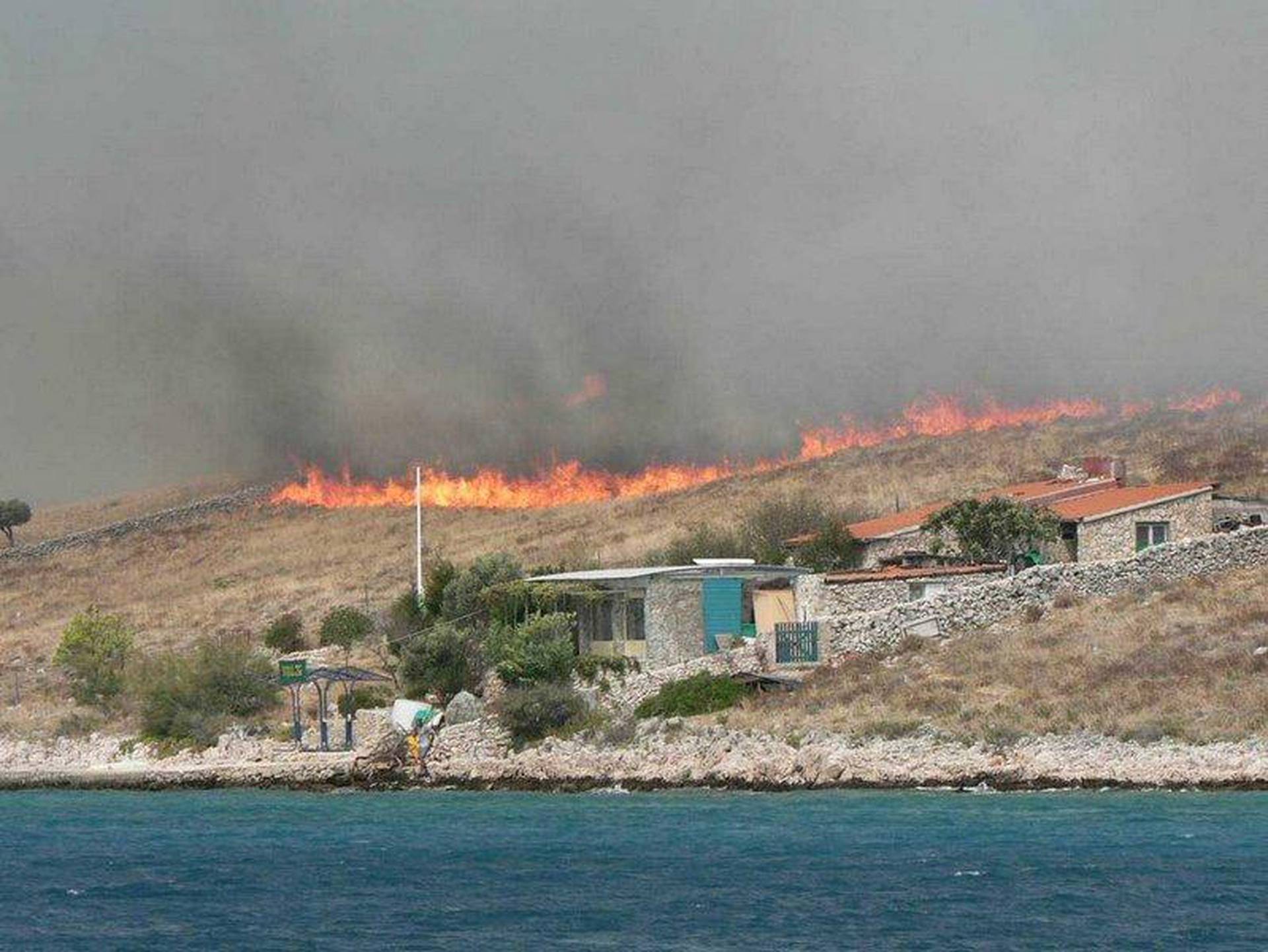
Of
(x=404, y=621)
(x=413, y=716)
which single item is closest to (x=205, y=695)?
(x=413, y=716)

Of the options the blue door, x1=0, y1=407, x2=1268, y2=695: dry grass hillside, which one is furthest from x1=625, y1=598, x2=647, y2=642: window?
x1=0, y1=407, x2=1268, y2=695: dry grass hillside

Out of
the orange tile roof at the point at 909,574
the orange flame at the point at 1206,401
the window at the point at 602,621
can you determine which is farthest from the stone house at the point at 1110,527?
the orange flame at the point at 1206,401

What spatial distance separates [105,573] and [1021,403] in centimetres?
6091

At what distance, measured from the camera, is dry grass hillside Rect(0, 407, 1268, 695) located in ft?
357

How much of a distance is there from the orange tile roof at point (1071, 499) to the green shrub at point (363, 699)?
62.7 feet

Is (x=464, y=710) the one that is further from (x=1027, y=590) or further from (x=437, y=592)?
(x=1027, y=590)

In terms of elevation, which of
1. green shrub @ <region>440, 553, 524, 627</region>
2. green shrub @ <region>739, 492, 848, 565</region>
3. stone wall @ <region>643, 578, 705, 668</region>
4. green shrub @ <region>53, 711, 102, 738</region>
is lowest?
green shrub @ <region>53, 711, 102, 738</region>

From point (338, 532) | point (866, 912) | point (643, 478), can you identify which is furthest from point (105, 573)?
point (866, 912)

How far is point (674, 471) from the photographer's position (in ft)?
452

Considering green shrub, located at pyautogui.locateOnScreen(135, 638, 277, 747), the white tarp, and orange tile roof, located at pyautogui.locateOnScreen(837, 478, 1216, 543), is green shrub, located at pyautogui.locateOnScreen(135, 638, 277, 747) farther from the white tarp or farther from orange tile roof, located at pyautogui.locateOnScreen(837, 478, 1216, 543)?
orange tile roof, located at pyautogui.locateOnScreen(837, 478, 1216, 543)

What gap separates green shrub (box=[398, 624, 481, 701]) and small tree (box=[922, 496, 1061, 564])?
63.5 ft

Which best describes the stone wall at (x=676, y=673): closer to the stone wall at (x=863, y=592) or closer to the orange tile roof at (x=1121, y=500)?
the stone wall at (x=863, y=592)

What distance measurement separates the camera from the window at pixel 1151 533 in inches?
3295

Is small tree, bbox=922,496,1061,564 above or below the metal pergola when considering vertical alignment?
above
